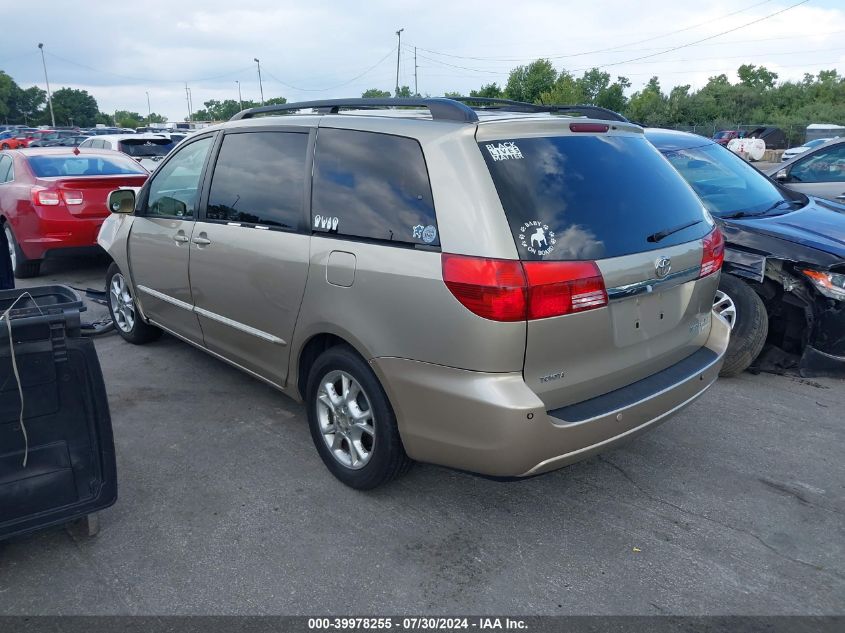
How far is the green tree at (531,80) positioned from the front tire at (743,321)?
6150 cm

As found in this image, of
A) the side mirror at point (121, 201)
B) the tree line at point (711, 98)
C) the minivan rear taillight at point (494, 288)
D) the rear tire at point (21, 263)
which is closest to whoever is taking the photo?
the minivan rear taillight at point (494, 288)

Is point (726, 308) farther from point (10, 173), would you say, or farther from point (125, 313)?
point (10, 173)

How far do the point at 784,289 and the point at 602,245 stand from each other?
2.66m

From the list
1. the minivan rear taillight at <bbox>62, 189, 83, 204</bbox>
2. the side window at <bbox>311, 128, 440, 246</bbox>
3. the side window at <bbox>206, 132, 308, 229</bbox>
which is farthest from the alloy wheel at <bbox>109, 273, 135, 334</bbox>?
the side window at <bbox>311, 128, 440, 246</bbox>

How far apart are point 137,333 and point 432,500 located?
341 centimetres

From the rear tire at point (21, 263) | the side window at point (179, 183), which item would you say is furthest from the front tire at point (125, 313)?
the rear tire at point (21, 263)

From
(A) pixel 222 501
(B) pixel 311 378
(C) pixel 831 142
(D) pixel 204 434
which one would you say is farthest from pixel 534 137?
(C) pixel 831 142

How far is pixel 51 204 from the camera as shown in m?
7.71

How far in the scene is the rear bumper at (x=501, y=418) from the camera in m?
2.64

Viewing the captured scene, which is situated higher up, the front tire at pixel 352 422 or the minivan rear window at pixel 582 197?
the minivan rear window at pixel 582 197

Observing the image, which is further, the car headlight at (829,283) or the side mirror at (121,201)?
the side mirror at (121,201)

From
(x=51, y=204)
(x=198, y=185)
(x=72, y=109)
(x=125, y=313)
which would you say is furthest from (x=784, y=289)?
(x=72, y=109)

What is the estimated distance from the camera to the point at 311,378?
139 inches

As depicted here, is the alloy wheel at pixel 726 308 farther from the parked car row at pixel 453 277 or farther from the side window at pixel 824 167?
the side window at pixel 824 167
